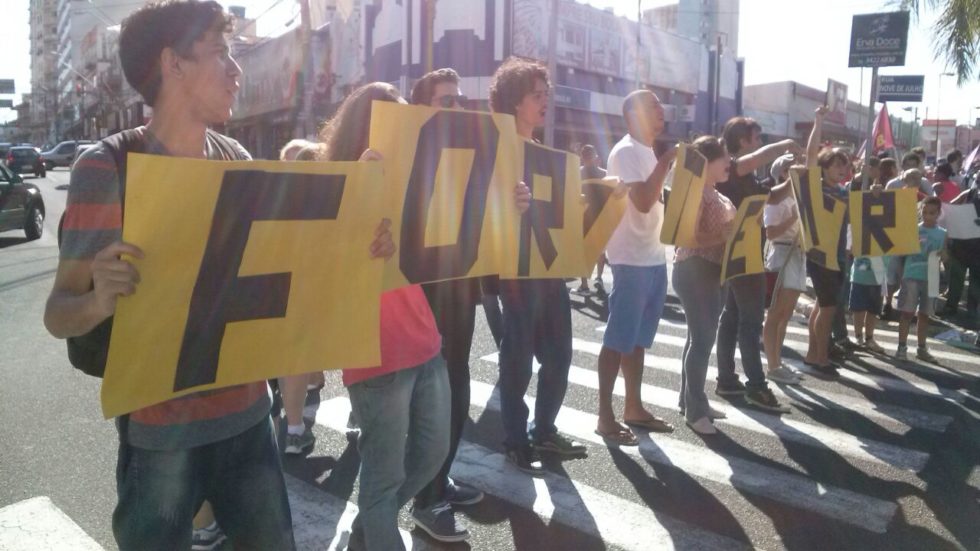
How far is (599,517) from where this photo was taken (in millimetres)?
3781

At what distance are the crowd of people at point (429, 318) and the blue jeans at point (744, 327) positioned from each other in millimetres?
15

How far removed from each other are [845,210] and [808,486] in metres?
2.93

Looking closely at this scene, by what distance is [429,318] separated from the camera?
2.79m

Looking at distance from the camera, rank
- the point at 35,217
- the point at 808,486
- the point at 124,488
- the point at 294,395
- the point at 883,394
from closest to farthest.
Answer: the point at 124,488 < the point at 808,486 < the point at 294,395 < the point at 883,394 < the point at 35,217

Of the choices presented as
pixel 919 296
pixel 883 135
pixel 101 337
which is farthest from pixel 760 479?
pixel 883 135

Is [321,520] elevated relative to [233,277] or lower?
lower

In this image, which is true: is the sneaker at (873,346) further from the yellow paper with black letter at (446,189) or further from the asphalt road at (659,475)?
the yellow paper with black letter at (446,189)

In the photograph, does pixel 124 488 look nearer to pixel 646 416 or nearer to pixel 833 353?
pixel 646 416

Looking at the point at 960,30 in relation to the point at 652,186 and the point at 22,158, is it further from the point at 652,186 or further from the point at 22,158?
the point at 22,158

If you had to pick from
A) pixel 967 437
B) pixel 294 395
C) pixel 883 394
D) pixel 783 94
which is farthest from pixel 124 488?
pixel 783 94

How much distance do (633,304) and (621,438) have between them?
0.84 meters

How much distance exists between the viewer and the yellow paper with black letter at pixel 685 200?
4.46 m

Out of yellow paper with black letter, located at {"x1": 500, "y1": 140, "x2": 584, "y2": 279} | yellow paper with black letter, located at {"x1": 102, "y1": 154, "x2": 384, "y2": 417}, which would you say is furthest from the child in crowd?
yellow paper with black letter, located at {"x1": 102, "y1": 154, "x2": 384, "y2": 417}

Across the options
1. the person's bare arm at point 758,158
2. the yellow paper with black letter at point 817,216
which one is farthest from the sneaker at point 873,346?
the person's bare arm at point 758,158
